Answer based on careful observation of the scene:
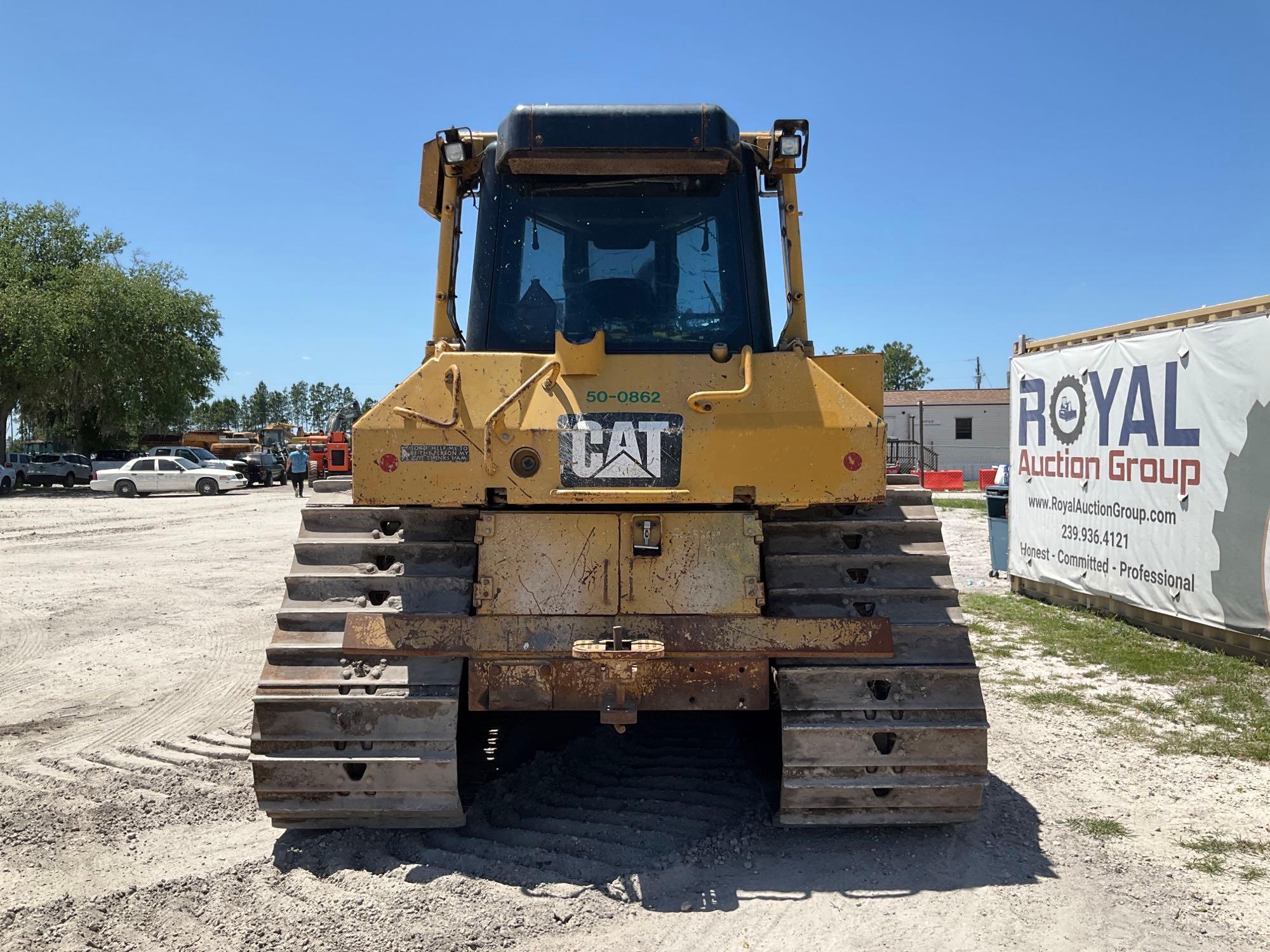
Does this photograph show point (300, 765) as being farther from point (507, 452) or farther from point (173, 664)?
point (173, 664)

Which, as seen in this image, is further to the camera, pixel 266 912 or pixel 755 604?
pixel 755 604

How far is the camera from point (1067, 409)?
1015 centimetres

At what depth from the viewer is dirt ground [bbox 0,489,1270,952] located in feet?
11.1

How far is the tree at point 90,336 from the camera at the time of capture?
3288 centimetres

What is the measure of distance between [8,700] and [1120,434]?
32.0 ft

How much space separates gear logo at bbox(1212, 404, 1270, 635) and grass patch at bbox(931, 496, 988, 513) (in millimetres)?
14725

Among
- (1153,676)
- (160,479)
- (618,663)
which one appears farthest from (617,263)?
(160,479)

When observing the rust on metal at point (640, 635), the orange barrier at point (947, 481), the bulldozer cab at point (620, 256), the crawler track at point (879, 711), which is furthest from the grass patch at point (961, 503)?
the rust on metal at point (640, 635)

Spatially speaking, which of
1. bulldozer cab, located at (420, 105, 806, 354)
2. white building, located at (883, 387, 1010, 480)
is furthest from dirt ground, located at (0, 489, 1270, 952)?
white building, located at (883, 387, 1010, 480)

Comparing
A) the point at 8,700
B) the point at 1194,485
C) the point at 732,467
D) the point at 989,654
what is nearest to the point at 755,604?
the point at 732,467

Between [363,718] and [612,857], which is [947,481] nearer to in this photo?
[612,857]

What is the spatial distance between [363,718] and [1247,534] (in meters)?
7.29

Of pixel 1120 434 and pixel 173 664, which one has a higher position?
pixel 1120 434

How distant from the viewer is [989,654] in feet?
26.5
